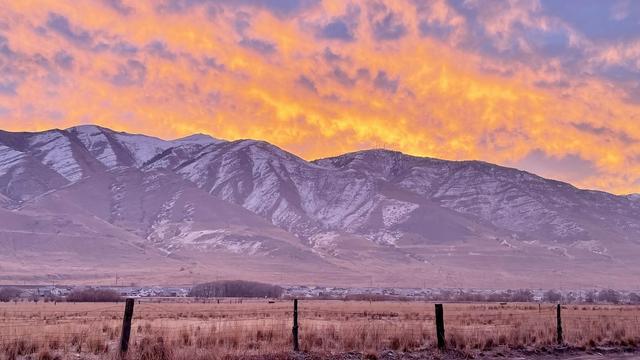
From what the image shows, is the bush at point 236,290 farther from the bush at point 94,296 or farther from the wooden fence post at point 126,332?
the wooden fence post at point 126,332

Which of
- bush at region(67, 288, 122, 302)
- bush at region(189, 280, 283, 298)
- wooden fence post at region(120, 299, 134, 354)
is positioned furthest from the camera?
bush at region(189, 280, 283, 298)

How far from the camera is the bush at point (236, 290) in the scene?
15775 centimetres

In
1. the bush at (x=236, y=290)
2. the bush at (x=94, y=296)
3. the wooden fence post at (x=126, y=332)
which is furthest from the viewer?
the bush at (x=236, y=290)

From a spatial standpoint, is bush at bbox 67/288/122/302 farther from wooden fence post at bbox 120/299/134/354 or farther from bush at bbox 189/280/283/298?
wooden fence post at bbox 120/299/134/354

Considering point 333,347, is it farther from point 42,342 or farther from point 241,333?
point 42,342

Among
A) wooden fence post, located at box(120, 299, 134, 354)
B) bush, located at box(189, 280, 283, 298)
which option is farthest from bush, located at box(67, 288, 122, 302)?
wooden fence post, located at box(120, 299, 134, 354)

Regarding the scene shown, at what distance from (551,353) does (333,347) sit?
Answer: 831 cm

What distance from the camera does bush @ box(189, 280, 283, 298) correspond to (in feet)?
518

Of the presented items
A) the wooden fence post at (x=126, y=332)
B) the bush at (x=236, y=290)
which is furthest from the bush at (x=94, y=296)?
the wooden fence post at (x=126, y=332)

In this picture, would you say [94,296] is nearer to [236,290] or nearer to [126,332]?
[236,290]

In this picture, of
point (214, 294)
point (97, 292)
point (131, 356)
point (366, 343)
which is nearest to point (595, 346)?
point (366, 343)

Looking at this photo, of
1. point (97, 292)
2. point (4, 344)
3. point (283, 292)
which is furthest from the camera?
point (283, 292)

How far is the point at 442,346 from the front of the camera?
973 inches

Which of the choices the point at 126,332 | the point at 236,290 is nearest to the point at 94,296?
the point at 236,290
